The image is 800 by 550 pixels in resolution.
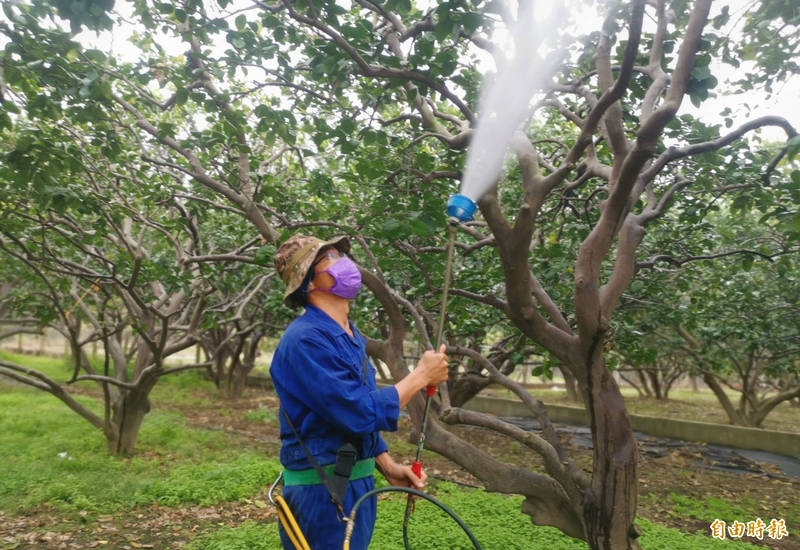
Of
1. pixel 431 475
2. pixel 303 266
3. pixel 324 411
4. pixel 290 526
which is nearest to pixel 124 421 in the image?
pixel 431 475

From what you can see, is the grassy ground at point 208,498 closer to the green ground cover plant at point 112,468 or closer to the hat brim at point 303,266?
the green ground cover plant at point 112,468

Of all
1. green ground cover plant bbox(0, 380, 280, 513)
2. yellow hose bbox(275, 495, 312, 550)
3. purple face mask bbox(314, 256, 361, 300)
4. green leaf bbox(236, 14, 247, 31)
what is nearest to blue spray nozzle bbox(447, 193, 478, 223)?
purple face mask bbox(314, 256, 361, 300)

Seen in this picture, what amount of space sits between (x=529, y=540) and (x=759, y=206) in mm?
3495

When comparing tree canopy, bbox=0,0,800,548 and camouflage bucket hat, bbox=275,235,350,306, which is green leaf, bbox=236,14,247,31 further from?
camouflage bucket hat, bbox=275,235,350,306

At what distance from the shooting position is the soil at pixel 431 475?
5.20 m

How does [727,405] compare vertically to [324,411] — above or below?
below

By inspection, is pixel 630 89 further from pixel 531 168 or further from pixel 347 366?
pixel 347 366

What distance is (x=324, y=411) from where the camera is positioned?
2.07 m

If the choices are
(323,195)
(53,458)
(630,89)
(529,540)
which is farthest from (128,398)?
→ (630,89)

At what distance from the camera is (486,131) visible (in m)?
3.68

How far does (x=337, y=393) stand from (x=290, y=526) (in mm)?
582

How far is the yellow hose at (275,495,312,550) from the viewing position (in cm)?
210
